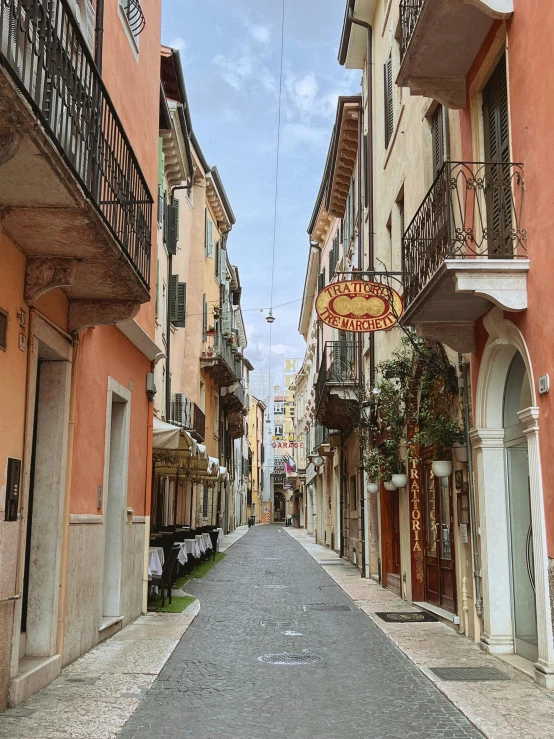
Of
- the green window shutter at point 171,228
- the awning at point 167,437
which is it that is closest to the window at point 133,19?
the awning at point 167,437

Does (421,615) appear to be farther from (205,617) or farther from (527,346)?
(527,346)

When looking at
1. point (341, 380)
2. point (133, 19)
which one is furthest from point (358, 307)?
point (341, 380)

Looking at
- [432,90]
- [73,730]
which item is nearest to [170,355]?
[432,90]

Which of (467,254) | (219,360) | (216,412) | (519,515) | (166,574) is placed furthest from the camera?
(216,412)

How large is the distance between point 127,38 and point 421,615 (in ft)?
29.8

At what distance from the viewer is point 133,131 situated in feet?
36.4

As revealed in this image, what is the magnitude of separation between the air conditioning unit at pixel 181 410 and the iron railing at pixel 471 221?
54.4 feet

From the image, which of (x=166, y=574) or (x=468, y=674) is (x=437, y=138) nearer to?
(x=468, y=674)

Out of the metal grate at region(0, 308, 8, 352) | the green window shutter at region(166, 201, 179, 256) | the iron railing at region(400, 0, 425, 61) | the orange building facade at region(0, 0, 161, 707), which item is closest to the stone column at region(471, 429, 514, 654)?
the orange building facade at region(0, 0, 161, 707)

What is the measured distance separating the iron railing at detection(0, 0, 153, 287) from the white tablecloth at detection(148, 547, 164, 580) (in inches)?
220

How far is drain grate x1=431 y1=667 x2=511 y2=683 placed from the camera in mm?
7562

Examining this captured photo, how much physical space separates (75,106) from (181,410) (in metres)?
20.1

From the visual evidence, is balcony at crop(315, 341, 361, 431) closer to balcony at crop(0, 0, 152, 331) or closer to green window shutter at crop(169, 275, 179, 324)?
green window shutter at crop(169, 275, 179, 324)

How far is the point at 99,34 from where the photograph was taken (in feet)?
29.1
